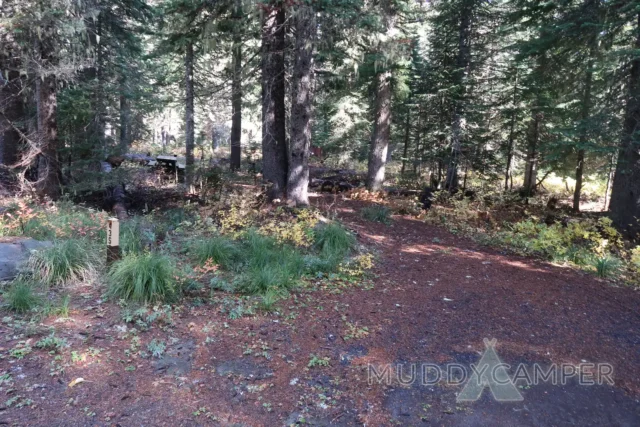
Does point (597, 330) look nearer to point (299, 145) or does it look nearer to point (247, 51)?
point (299, 145)

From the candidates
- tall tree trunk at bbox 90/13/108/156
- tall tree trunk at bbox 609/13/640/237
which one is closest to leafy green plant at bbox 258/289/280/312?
tall tree trunk at bbox 90/13/108/156

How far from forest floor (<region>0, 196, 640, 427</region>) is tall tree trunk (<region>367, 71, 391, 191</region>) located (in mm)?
8025

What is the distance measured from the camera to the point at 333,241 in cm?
741

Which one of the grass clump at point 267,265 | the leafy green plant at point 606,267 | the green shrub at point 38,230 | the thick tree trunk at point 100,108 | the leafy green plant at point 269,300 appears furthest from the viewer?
the thick tree trunk at point 100,108

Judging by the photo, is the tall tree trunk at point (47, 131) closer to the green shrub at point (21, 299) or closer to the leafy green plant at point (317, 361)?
the green shrub at point (21, 299)

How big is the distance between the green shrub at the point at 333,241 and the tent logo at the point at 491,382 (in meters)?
3.29

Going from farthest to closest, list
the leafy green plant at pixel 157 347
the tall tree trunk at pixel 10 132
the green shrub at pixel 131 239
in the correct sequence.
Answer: the tall tree trunk at pixel 10 132 < the green shrub at pixel 131 239 < the leafy green plant at pixel 157 347

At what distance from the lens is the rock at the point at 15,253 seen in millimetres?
5051

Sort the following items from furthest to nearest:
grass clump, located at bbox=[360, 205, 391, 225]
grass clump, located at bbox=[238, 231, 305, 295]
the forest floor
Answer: grass clump, located at bbox=[360, 205, 391, 225] → grass clump, located at bbox=[238, 231, 305, 295] → the forest floor

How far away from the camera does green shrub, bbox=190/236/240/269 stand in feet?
20.1

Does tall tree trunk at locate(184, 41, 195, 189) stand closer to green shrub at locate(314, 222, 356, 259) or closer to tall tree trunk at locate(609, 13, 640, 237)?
green shrub at locate(314, 222, 356, 259)

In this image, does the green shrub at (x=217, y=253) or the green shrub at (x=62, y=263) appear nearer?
the green shrub at (x=62, y=263)

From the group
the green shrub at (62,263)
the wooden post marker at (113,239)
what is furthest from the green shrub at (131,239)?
the green shrub at (62,263)

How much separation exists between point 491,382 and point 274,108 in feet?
27.8
